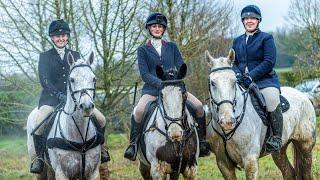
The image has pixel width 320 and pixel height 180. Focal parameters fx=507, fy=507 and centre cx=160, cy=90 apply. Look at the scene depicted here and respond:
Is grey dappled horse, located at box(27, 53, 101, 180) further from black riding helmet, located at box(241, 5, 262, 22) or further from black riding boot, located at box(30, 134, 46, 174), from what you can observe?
black riding helmet, located at box(241, 5, 262, 22)

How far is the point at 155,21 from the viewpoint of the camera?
282 inches

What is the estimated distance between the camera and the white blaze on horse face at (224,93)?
6066 millimetres

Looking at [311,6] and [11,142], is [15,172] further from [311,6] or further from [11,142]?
[311,6]

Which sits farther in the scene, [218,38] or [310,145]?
[218,38]

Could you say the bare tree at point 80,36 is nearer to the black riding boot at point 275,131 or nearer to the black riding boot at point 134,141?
the black riding boot at point 134,141

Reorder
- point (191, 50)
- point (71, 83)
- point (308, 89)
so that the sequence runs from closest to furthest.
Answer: point (71, 83)
point (191, 50)
point (308, 89)

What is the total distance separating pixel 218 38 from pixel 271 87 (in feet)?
30.4

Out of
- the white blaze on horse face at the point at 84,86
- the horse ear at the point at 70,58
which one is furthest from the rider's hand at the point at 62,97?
the white blaze on horse face at the point at 84,86

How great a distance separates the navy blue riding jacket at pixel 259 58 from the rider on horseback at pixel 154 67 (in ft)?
3.22

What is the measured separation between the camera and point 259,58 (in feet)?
24.7

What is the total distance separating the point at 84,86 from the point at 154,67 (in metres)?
1.49

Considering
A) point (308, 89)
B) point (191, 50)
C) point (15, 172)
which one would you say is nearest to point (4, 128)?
point (15, 172)

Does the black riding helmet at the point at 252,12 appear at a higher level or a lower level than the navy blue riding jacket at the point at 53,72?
higher

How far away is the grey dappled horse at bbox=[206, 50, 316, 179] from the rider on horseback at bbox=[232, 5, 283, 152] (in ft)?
0.72
